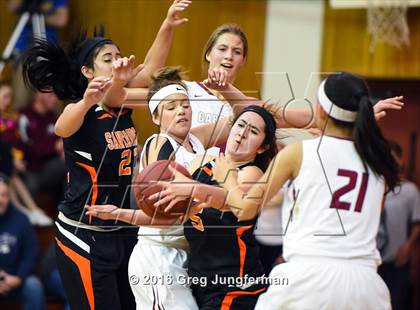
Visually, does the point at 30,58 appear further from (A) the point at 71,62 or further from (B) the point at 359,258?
(B) the point at 359,258

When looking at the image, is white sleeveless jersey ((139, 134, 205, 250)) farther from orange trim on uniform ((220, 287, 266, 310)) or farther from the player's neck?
orange trim on uniform ((220, 287, 266, 310))

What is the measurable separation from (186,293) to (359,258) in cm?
116

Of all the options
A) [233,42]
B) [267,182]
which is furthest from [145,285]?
[233,42]

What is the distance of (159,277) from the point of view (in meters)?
4.99

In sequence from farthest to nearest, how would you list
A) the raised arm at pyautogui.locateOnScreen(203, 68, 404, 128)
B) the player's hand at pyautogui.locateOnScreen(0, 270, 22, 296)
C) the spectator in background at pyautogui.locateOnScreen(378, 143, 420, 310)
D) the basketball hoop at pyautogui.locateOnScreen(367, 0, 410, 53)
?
the basketball hoop at pyautogui.locateOnScreen(367, 0, 410, 53), the spectator in background at pyautogui.locateOnScreen(378, 143, 420, 310), the player's hand at pyautogui.locateOnScreen(0, 270, 22, 296), the raised arm at pyautogui.locateOnScreen(203, 68, 404, 128)

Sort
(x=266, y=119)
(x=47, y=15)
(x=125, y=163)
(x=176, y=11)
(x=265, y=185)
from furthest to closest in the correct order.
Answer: (x=47, y=15), (x=176, y=11), (x=125, y=163), (x=266, y=119), (x=265, y=185)

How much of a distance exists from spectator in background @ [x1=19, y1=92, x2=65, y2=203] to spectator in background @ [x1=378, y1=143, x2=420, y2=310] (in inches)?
130

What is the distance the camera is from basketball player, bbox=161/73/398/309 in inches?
165

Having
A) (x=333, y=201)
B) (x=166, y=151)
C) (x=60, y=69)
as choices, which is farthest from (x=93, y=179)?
(x=333, y=201)

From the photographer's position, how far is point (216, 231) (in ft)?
16.2

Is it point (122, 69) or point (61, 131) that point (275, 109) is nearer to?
point (122, 69)

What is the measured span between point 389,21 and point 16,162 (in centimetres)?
400

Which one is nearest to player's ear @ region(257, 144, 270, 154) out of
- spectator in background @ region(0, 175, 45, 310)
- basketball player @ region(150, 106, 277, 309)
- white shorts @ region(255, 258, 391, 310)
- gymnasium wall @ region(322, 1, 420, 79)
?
basketball player @ region(150, 106, 277, 309)

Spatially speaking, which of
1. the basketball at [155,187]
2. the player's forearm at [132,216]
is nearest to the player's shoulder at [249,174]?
the basketball at [155,187]
